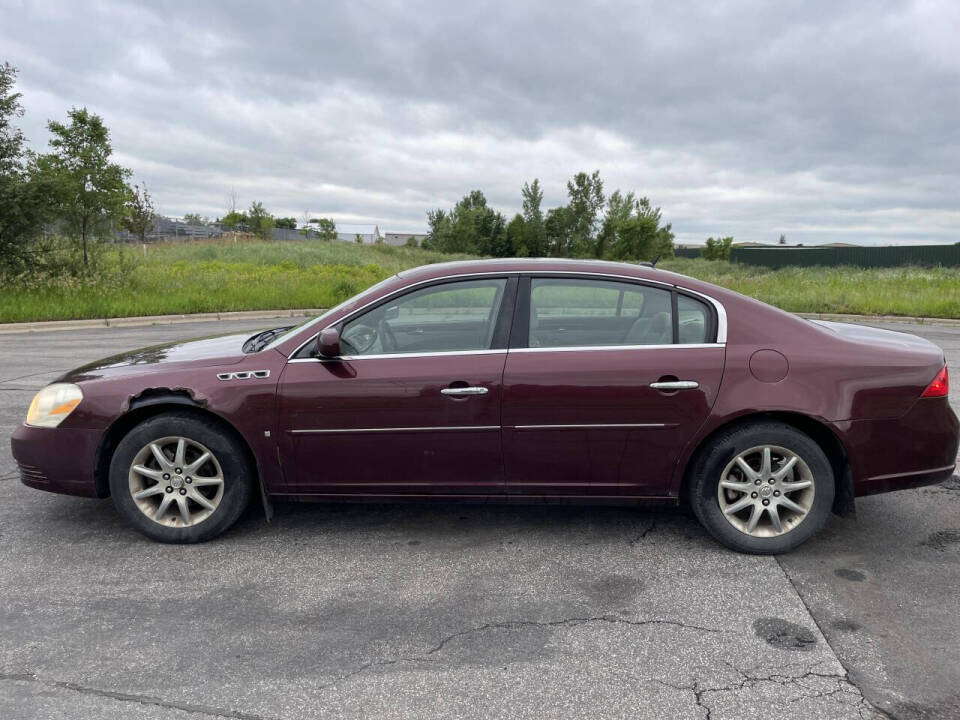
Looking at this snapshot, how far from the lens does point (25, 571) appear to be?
3.55m

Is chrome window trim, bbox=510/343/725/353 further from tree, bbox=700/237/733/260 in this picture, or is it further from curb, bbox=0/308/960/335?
tree, bbox=700/237/733/260

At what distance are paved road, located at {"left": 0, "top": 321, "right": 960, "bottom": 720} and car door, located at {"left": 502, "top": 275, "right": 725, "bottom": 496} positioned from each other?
1.42ft

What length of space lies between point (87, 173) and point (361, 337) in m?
17.6

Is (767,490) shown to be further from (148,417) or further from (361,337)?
(148,417)

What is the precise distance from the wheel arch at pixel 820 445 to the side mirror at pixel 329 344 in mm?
1906

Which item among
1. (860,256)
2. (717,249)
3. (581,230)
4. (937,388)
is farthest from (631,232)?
(937,388)

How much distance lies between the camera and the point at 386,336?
3.96m

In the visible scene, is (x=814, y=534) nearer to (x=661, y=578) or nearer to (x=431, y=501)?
(x=661, y=578)

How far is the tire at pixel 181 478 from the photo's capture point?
12.4 ft

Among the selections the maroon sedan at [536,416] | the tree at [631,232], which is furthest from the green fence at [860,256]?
the maroon sedan at [536,416]

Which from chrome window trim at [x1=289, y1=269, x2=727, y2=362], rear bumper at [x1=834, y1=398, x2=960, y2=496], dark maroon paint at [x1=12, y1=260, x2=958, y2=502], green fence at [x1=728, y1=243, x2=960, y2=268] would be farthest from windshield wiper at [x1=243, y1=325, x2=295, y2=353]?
green fence at [x1=728, y1=243, x2=960, y2=268]

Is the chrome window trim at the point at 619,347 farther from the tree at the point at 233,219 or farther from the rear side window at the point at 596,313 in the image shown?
the tree at the point at 233,219

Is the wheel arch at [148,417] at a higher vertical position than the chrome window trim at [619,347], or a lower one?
lower

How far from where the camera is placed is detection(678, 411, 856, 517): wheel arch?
371cm
